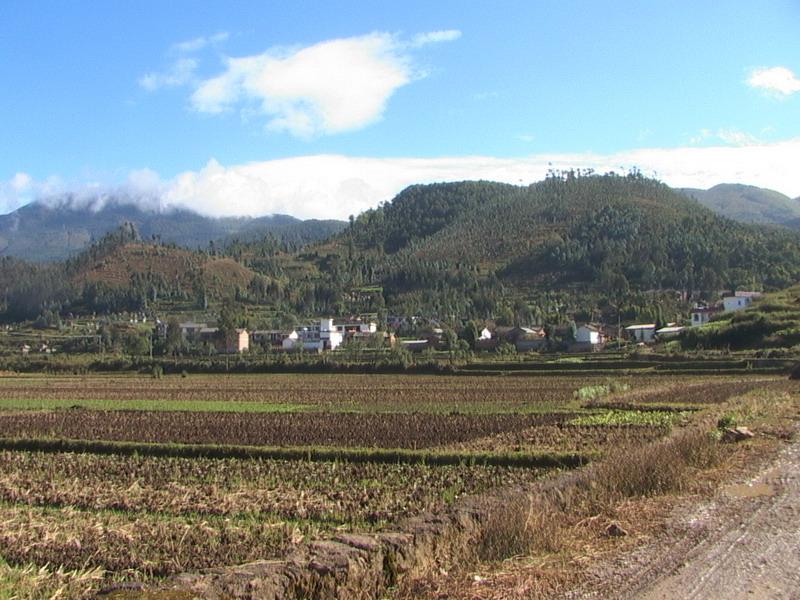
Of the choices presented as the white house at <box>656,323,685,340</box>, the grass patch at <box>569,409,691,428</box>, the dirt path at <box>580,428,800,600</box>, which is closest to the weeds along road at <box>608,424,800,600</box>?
the dirt path at <box>580,428,800,600</box>

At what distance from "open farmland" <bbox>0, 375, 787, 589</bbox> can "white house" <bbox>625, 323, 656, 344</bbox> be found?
1643 inches

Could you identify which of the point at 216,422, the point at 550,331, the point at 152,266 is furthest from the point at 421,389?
the point at 152,266

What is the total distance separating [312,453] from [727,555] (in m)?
15.3

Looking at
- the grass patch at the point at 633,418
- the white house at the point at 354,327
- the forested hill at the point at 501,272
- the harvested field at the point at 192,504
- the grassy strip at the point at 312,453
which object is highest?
the forested hill at the point at 501,272

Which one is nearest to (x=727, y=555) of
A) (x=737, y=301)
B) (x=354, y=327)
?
(x=737, y=301)

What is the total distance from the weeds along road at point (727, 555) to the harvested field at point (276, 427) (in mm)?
13765

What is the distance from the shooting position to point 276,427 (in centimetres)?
3148

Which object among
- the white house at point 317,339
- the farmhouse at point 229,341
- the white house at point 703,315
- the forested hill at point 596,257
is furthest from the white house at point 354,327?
the white house at point 703,315

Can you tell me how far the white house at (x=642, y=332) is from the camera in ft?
295

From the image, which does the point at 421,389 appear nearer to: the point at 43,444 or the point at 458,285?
the point at 43,444

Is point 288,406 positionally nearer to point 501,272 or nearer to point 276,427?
point 276,427

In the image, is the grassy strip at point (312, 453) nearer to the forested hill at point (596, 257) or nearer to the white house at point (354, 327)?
the white house at point (354, 327)

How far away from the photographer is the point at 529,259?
6093 inches

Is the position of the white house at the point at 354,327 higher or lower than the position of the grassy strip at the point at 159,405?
higher
